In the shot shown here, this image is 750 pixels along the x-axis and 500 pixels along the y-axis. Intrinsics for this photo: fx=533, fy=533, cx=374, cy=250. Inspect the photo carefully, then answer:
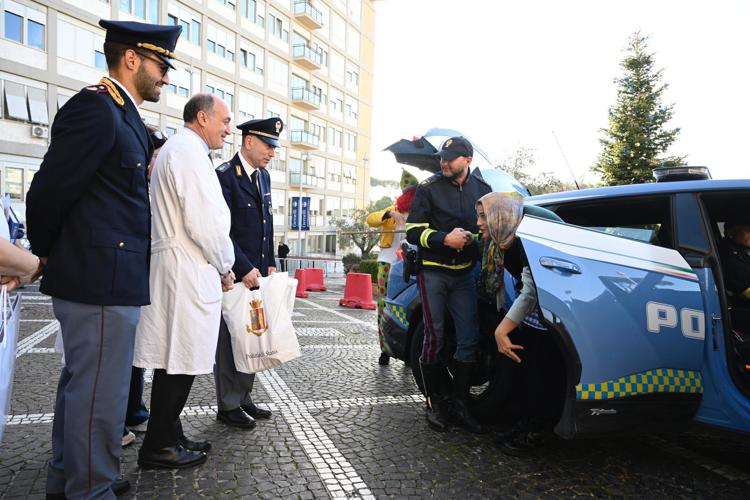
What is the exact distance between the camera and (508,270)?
3451 millimetres

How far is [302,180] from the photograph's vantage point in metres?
42.7

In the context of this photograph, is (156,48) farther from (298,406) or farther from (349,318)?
(349,318)

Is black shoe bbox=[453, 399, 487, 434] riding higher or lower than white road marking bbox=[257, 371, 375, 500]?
higher

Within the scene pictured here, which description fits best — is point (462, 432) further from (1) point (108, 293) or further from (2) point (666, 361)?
(1) point (108, 293)

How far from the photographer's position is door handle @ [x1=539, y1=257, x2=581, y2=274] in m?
2.81

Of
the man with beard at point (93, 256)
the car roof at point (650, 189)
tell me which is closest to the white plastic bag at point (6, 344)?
the man with beard at point (93, 256)

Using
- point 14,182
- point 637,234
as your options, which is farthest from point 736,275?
point 14,182

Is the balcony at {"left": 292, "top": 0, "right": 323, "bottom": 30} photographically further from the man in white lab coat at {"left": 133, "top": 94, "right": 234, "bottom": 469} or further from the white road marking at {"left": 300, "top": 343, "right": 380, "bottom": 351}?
the man in white lab coat at {"left": 133, "top": 94, "right": 234, "bottom": 469}

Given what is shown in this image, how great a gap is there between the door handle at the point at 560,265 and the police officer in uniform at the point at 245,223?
1824 mm

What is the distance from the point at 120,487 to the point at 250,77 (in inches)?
1493

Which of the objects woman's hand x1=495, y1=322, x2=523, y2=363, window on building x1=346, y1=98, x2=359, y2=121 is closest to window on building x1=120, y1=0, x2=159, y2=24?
window on building x1=346, y1=98, x2=359, y2=121

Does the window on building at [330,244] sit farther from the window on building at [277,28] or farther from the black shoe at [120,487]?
the black shoe at [120,487]

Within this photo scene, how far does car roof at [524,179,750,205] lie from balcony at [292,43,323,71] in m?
41.7

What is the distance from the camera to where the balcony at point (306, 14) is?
41.7m
